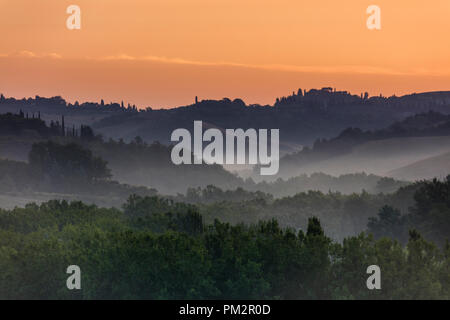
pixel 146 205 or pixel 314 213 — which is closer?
pixel 146 205

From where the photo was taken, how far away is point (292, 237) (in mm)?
63438

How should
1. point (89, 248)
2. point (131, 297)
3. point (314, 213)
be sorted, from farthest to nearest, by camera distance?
point (314, 213) → point (89, 248) → point (131, 297)

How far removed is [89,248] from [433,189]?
4573cm

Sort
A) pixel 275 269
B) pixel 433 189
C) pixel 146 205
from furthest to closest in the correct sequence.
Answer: pixel 146 205 → pixel 433 189 → pixel 275 269

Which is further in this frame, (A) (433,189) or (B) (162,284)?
(A) (433,189)

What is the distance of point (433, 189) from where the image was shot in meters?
95.8

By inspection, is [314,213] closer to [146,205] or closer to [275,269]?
[146,205]
